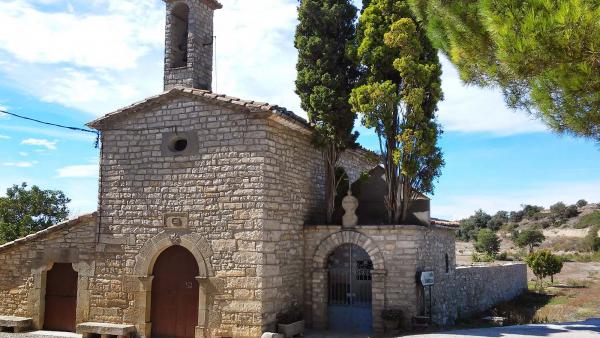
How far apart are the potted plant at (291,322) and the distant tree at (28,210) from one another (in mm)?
15511

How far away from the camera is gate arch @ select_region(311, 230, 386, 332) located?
1113cm

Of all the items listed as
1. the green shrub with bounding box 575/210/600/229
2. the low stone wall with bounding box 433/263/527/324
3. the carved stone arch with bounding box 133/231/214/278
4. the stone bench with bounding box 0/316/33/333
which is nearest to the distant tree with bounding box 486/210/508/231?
the green shrub with bounding box 575/210/600/229

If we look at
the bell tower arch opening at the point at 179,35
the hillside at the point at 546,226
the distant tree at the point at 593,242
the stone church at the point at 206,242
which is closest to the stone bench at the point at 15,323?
the stone church at the point at 206,242

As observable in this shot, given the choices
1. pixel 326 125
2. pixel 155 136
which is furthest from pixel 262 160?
pixel 155 136

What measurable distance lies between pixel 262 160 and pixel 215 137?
126 centimetres

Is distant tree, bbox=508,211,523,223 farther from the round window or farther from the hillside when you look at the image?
the round window

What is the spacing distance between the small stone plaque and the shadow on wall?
364cm

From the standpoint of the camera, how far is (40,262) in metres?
12.5

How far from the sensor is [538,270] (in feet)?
85.4

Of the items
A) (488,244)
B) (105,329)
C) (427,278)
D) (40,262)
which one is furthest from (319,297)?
(488,244)

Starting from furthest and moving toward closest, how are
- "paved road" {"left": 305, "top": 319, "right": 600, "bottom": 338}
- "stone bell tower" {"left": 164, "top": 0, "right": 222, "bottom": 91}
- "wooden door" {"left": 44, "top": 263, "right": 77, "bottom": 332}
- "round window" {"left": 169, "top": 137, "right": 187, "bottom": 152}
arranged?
"stone bell tower" {"left": 164, "top": 0, "right": 222, "bottom": 91}
"wooden door" {"left": 44, "top": 263, "right": 77, "bottom": 332}
"round window" {"left": 169, "top": 137, "right": 187, "bottom": 152}
"paved road" {"left": 305, "top": 319, "right": 600, "bottom": 338}

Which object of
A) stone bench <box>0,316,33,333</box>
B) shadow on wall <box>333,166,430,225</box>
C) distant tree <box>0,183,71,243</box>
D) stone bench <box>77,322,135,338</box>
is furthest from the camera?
distant tree <box>0,183,71,243</box>

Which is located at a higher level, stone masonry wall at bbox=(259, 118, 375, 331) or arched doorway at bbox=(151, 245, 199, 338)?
stone masonry wall at bbox=(259, 118, 375, 331)

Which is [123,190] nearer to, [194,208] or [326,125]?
[194,208]
